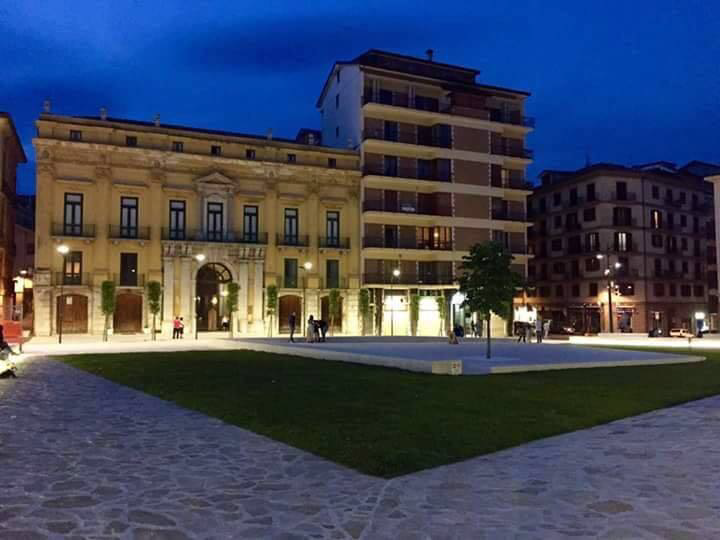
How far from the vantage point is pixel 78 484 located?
6395 millimetres

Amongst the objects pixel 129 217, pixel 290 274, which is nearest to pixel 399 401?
pixel 129 217

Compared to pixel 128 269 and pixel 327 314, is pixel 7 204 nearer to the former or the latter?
pixel 128 269

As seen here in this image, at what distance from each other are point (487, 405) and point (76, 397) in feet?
26.6

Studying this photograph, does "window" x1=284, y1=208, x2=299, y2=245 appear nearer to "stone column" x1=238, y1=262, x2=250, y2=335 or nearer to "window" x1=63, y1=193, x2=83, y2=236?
"stone column" x1=238, y1=262, x2=250, y2=335

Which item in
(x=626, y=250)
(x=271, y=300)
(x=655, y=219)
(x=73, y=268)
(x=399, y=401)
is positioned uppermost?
(x=655, y=219)

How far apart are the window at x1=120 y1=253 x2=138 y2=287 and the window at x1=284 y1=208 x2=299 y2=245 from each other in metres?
10.9

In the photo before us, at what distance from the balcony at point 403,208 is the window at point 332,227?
2330 millimetres

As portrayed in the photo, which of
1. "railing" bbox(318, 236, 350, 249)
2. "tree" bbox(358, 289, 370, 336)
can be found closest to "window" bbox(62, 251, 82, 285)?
"railing" bbox(318, 236, 350, 249)

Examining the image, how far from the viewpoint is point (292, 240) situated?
47.9m

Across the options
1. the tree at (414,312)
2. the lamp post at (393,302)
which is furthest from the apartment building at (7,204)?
the tree at (414,312)

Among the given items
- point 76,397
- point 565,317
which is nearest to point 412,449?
point 76,397

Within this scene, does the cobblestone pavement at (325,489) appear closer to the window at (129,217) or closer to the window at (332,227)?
the window at (129,217)

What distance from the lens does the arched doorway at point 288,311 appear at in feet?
153

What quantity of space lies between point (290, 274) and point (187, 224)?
8198 mm
